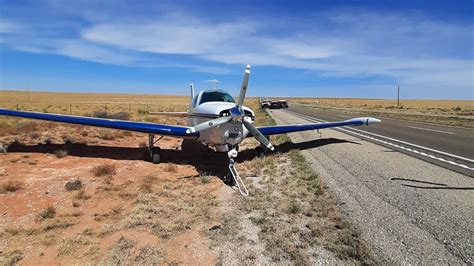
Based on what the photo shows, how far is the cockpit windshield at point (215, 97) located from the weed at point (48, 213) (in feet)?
23.1

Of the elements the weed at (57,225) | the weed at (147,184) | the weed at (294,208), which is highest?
the weed at (294,208)

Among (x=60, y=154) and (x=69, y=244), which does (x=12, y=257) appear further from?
(x=60, y=154)

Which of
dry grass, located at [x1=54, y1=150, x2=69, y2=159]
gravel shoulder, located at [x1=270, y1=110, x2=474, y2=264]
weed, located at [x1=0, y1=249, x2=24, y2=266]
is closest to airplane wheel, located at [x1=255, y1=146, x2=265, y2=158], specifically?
gravel shoulder, located at [x1=270, y1=110, x2=474, y2=264]

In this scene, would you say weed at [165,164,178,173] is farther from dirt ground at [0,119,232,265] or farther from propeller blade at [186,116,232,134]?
propeller blade at [186,116,232,134]

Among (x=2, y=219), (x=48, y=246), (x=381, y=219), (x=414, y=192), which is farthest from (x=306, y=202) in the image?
(x=2, y=219)

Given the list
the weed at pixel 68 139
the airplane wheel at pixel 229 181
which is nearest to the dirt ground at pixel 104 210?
the airplane wheel at pixel 229 181

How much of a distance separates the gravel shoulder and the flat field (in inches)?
16.9

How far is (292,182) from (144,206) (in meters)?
4.00

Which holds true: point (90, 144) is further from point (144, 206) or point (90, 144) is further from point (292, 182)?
point (292, 182)

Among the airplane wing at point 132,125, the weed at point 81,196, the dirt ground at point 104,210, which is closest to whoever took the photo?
the dirt ground at point 104,210

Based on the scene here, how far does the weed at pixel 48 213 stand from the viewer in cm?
731

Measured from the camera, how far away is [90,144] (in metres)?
17.8

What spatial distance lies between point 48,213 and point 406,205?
759 cm

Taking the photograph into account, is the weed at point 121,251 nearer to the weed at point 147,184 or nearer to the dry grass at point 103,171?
the weed at point 147,184
